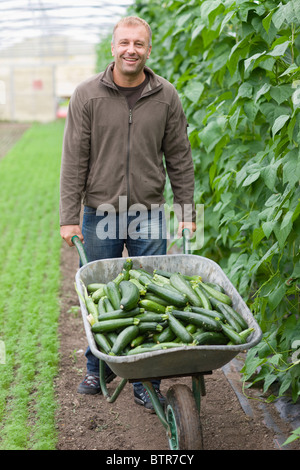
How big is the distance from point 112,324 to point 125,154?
1062mm

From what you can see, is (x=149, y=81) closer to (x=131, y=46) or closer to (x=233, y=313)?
(x=131, y=46)

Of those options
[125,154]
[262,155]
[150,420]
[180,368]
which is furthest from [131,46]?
[150,420]

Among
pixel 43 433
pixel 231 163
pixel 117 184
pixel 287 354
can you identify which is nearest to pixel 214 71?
pixel 231 163

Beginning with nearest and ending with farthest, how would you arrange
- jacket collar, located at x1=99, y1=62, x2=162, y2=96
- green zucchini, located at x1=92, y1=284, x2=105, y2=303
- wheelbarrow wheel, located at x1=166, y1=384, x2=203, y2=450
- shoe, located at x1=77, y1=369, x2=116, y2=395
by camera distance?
wheelbarrow wheel, located at x1=166, y1=384, x2=203, y2=450, green zucchini, located at x1=92, y1=284, x2=105, y2=303, jacket collar, located at x1=99, y1=62, x2=162, y2=96, shoe, located at x1=77, y1=369, x2=116, y2=395

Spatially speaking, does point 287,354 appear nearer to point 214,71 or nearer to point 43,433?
point 43,433

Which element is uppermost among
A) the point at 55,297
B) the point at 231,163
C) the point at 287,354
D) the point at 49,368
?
the point at 231,163

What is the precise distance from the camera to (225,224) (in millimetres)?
4039

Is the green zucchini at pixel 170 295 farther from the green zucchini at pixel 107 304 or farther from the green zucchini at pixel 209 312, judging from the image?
the green zucchini at pixel 107 304

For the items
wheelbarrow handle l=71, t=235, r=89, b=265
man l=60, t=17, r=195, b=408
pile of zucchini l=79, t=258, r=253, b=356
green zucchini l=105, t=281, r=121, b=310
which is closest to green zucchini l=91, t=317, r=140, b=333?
pile of zucchini l=79, t=258, r=253, b=356

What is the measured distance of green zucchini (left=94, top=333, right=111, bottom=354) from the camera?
103 inches

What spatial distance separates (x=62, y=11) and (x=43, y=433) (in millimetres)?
15639

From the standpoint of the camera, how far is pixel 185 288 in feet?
9.42

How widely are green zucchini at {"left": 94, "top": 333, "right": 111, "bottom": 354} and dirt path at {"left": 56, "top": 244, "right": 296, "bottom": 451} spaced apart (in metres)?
0.71

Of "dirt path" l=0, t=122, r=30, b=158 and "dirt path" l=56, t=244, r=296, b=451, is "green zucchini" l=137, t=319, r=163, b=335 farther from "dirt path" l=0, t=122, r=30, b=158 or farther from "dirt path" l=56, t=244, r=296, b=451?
"dirt path" l=0, t=122, r=30, b=158
